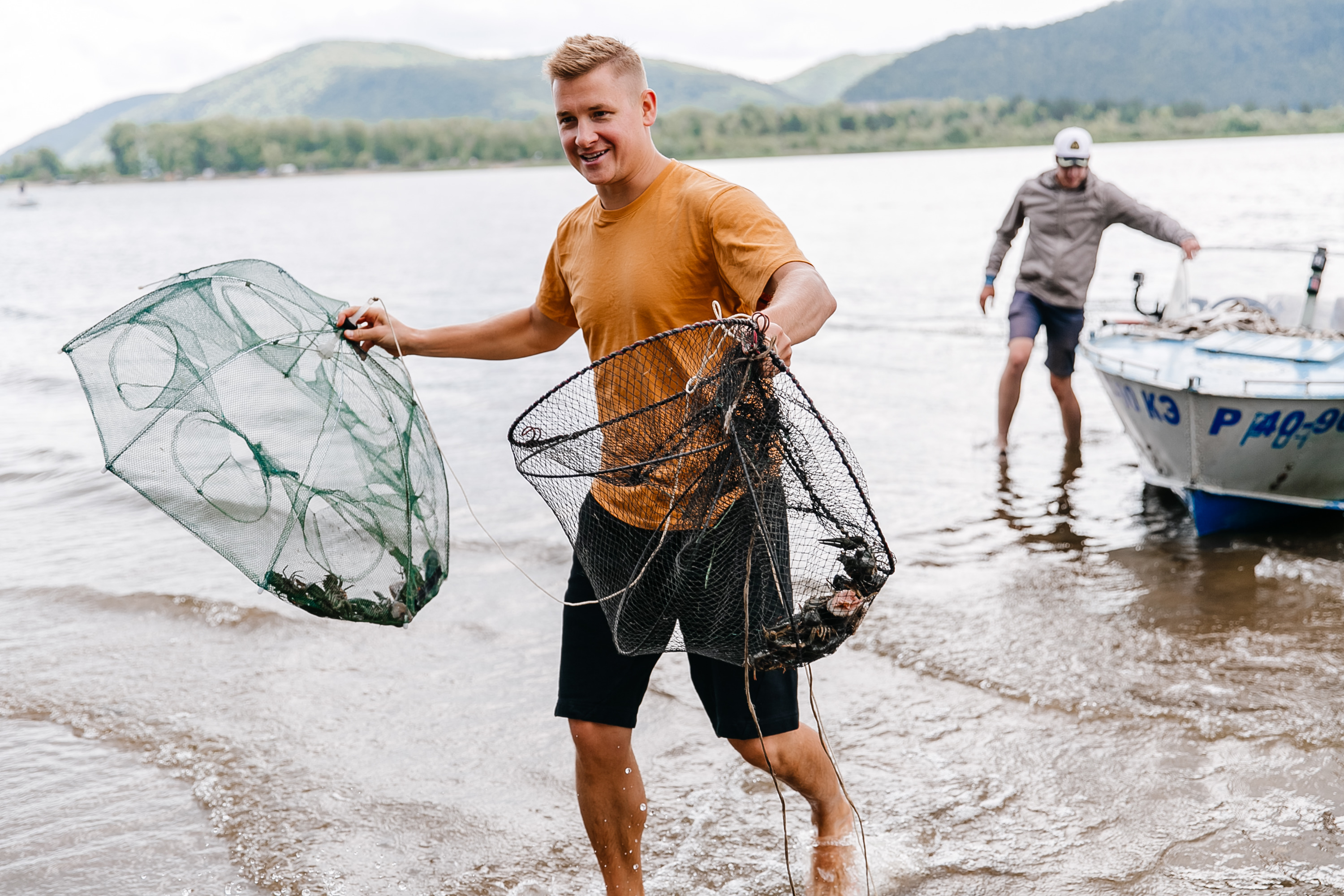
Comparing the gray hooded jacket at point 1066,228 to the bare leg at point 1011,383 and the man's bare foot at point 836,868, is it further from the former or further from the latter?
the man's bare foot at point 836,868

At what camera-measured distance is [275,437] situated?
11.5ft

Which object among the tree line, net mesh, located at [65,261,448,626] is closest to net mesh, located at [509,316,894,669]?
net mesh, located at [65,261,448,626]

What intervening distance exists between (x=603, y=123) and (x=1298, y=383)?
17.1 ft

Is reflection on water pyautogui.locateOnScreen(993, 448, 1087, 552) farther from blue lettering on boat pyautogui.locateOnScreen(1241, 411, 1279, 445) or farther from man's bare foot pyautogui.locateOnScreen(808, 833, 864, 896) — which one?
man's bare foot pyautogui.locateOnScreen(808, 833, 864, 896)

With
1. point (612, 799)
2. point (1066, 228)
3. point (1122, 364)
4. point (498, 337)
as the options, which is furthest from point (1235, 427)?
point (612, 799)

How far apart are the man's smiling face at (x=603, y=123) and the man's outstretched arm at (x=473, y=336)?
790 mm

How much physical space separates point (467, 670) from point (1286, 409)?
486 centimetres

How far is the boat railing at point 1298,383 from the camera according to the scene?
20.2 ft

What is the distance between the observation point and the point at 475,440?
11070mm

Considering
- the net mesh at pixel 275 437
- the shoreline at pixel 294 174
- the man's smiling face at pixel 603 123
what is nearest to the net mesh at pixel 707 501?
the man's smiling face at pixel 603 123

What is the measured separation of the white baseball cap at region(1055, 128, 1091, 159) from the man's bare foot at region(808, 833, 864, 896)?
608cm

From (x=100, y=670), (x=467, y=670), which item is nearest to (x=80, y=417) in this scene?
(x=100, y=670)

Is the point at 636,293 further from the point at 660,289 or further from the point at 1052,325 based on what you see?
the point at 1052,325

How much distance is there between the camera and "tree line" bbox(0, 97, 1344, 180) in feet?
463
